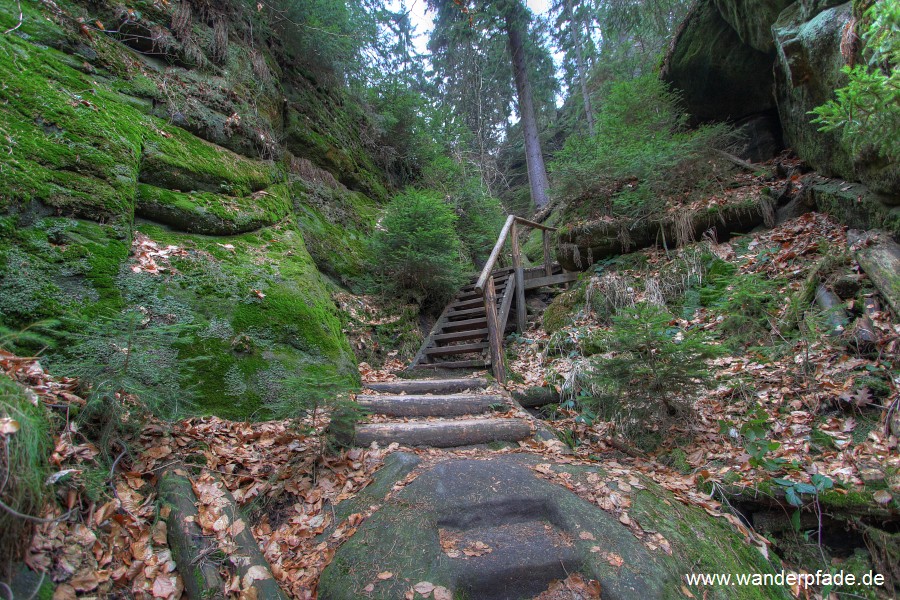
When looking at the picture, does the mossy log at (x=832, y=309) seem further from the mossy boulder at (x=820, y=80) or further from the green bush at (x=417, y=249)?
the green bush at (x=417, y=249)

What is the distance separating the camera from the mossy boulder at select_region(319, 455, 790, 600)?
6.68ft

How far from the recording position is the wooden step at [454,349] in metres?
6.02

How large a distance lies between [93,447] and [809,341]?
554cm

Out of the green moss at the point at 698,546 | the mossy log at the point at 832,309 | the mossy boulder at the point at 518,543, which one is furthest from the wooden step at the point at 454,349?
the mossy log at the point at 832,309

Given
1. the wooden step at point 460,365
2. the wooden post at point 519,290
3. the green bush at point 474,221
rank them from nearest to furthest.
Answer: the wooden step at point 460,365, the wooden post at point 519,290, the green bush at point 474,221

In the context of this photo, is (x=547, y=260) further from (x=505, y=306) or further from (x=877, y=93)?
(x=877, y=93)

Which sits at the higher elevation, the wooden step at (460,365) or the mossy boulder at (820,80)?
the mossy boulder at (820,80)

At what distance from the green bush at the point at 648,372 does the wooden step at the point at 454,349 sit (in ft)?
8.30

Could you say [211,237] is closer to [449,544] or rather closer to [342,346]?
[342,346]

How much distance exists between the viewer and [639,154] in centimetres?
671

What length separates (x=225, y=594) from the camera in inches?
71.6

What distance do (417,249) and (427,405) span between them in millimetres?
3559

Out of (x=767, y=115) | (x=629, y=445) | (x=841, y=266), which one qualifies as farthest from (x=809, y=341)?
(x=767, y=115)

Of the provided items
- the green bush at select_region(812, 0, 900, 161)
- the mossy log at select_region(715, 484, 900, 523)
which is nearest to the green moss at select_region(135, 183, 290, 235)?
the mossy log at select_region(715, 484, 900, 523)
